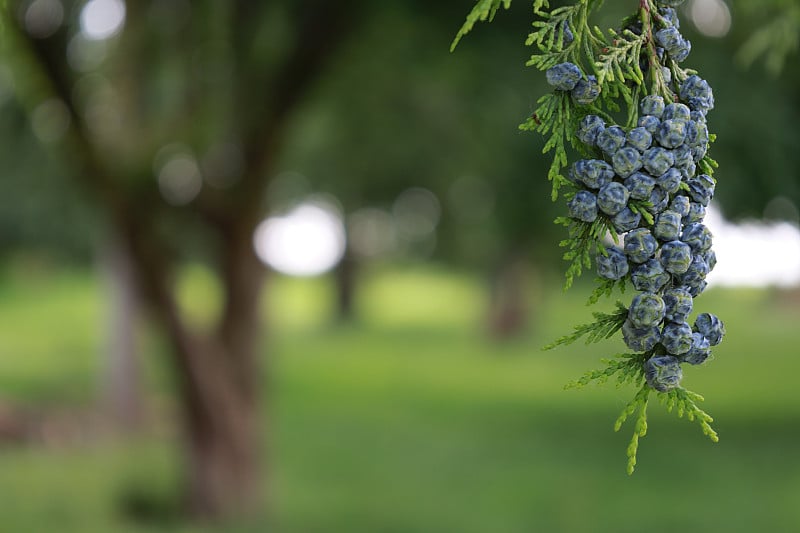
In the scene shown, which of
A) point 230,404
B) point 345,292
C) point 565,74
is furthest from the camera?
point 345,292

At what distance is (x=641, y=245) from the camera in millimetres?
1411

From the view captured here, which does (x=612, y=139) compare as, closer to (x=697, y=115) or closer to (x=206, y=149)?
(x=697, y=115)

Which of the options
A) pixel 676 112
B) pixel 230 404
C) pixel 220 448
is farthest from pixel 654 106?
pixel 220 448

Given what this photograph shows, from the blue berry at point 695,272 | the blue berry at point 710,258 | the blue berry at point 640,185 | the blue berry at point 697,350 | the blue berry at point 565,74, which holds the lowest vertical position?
the blue berry at point 697,350

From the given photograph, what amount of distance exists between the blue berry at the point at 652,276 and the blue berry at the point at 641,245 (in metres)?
0.01

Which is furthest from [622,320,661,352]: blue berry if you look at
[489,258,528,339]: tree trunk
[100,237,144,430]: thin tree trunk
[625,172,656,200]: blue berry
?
[489,258,528,339]: tree trunk

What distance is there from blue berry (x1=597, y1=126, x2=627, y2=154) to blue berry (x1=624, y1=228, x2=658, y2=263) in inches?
5.5

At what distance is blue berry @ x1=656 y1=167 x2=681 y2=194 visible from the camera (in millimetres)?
1409

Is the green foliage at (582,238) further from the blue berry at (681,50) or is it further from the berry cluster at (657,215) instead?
the blue berry at (681,50)

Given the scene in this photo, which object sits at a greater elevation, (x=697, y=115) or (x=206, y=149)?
(x=206, y=149)

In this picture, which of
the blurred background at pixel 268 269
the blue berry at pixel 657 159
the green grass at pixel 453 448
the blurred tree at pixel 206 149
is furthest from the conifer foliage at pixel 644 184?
the blurred tree at pixel 206 149

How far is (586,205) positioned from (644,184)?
10 cm

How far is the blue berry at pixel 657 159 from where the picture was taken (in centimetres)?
140

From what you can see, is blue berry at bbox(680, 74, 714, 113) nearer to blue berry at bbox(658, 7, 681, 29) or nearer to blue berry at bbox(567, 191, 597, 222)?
blue berry at bbox(658, 7, 681, 29)
